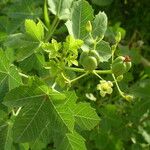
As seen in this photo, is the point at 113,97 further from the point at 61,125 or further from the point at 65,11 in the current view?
the point at 61,125

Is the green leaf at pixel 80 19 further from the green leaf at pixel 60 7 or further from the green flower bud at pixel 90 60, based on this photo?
the green flower bud at pixel 90 60

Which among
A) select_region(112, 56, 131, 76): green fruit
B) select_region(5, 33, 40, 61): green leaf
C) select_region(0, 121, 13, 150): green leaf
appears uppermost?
select_region(112, 56, 131, 76): green fruit

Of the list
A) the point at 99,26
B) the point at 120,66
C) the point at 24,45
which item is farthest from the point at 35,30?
the point at 120,66

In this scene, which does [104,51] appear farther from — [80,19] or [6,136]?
[6,136]

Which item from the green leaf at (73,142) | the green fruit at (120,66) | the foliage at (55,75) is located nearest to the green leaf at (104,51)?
the foliage at (55,75)

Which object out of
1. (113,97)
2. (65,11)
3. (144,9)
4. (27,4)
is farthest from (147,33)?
(65,11)

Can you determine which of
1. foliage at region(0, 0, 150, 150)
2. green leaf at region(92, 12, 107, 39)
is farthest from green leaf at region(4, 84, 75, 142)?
green leaf at region(92, 12, 107, 39)

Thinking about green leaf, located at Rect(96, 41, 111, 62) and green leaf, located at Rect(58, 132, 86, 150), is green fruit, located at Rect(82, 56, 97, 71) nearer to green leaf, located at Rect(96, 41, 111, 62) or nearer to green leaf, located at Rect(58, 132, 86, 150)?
green leaf, located at Rect(96, 41, 111, 62)
